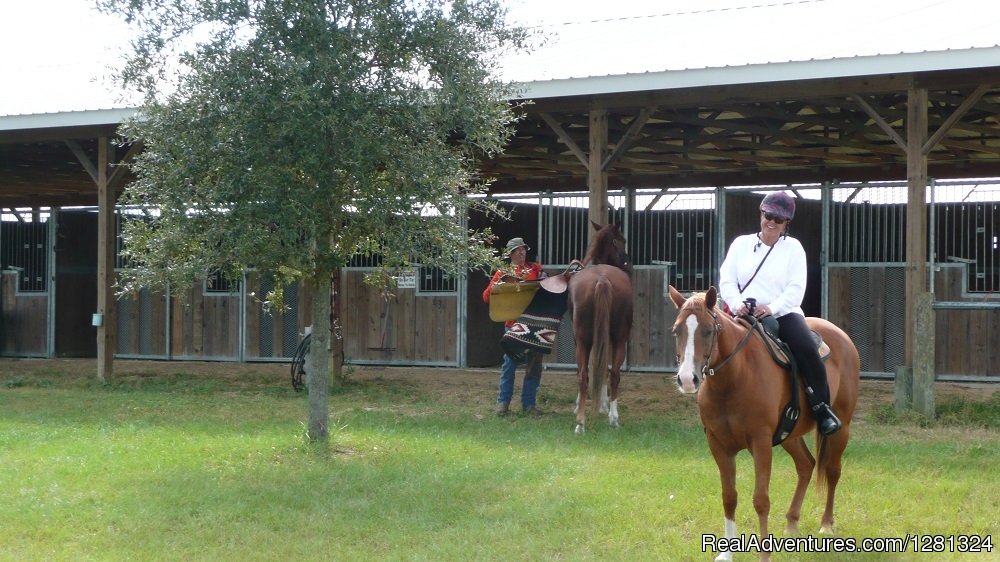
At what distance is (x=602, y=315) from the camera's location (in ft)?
33.9

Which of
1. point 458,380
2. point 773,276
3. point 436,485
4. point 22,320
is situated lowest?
point 436,485

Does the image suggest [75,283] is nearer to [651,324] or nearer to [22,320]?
[22,320]

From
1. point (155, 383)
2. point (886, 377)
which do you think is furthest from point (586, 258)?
point (155, 383)

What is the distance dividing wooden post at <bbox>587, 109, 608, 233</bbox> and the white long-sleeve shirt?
5.45 m

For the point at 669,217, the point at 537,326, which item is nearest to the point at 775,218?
the point at 537,326

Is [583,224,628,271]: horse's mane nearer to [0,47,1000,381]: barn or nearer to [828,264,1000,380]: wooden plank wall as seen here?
[0,47,1000,381]: barn

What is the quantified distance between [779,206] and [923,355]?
199 inches

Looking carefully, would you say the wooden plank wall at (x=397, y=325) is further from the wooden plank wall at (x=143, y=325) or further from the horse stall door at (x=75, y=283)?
the horse stall door at (x=75, y=283)

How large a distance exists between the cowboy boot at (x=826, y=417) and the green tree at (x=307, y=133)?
3.38m

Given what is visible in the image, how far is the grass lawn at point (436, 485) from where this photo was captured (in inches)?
248

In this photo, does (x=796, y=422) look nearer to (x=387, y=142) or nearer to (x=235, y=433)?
(x=387, y=142)

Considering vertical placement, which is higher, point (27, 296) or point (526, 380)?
point (27, 296)

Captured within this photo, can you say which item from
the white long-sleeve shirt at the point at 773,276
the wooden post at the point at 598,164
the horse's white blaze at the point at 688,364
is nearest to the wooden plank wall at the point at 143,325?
the wooden post at the point at 598,164

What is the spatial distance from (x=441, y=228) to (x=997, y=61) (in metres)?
4.98
